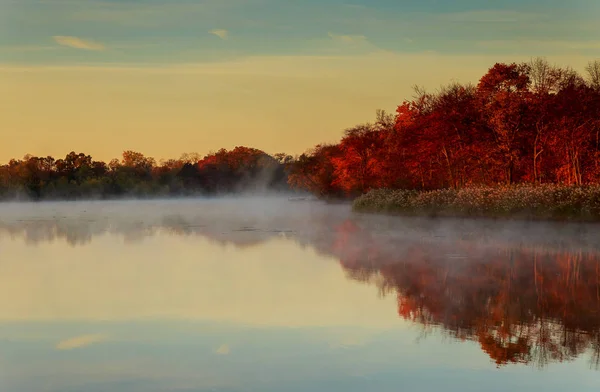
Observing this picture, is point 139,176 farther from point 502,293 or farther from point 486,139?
point 502,293

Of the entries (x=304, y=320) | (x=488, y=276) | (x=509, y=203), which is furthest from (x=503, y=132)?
(x=304, y=320)

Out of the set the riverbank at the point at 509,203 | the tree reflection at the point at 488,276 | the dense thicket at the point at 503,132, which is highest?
the dense thicket at the point at 503,132

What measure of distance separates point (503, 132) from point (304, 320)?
3893cm

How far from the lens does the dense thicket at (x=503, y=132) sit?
4831 centimetres

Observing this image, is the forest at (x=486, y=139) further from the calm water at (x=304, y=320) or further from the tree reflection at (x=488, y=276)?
the calm water at (x=304, y=320)

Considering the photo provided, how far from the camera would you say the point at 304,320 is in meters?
11.7

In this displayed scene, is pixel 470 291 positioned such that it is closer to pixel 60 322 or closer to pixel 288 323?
pixel 288 323

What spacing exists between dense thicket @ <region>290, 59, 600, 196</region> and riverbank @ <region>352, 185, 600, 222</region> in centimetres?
498

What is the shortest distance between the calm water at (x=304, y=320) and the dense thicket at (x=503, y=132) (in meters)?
26.1

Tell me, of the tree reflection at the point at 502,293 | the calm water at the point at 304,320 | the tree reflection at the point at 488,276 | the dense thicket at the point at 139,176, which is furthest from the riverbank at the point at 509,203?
the dense thicket at the point at 139,176

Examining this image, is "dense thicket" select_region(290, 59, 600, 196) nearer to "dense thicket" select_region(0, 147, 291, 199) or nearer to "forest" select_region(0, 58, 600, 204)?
"forest" select_region(0, 58, 600, 204)

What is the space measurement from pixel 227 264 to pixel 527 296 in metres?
8.93

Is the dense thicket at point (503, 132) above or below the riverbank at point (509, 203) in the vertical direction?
above

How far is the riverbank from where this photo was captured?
34500mm
